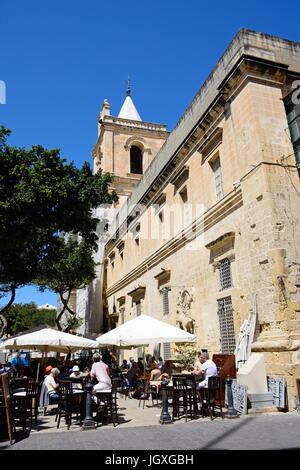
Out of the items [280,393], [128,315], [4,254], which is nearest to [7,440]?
[280,393]

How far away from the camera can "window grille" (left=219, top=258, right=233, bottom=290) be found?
12.0 meters

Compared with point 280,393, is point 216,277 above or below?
above

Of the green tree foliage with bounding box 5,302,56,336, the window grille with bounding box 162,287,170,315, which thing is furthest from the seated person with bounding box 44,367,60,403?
the green tree foliage with bounding box 5,302,56,336

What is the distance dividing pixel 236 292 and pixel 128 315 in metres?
14.4

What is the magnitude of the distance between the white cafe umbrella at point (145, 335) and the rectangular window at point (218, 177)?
497 centimetres

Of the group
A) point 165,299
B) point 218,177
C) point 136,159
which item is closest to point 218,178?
point 218,177

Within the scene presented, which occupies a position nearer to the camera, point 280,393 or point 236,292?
point 280,393

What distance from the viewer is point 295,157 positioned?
420 inches

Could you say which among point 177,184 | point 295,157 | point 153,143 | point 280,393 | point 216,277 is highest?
point 153,143

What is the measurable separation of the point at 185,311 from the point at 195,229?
3317 mm

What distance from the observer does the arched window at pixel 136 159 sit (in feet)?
133

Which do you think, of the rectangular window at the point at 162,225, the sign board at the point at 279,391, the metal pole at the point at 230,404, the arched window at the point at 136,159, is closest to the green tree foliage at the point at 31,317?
the arched window at the point at 136,159

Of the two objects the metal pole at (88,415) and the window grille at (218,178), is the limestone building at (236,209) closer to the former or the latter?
the window grille at (218,178)

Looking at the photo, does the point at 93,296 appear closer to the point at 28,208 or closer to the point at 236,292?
the point at 28,208
